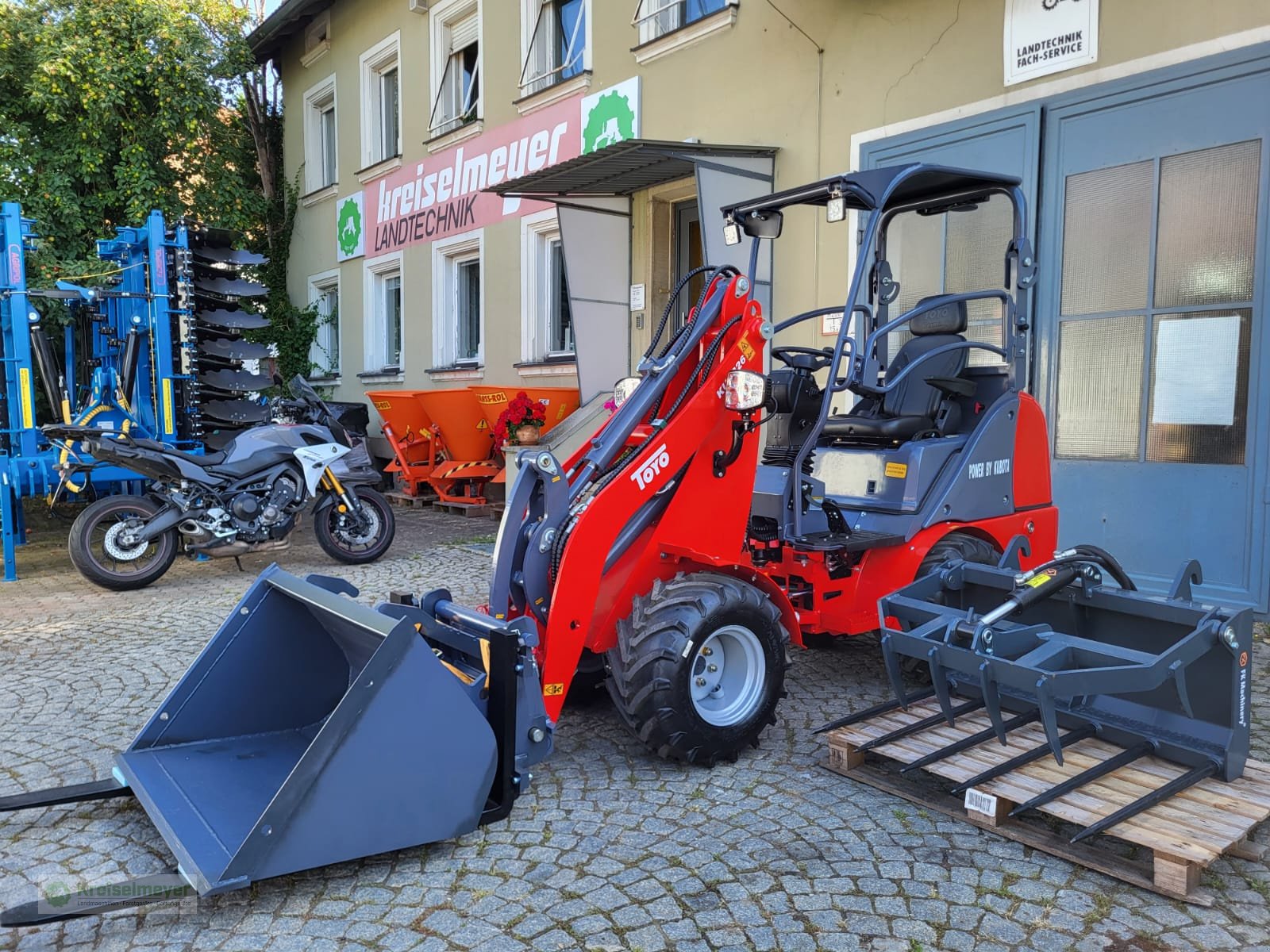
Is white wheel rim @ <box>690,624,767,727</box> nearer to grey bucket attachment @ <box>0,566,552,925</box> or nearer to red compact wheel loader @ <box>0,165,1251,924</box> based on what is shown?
red compact wheel loader @ <box>0,165,1251,924</box>

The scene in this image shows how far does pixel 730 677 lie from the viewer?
12.4 feet

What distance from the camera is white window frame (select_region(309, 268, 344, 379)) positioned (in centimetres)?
1581

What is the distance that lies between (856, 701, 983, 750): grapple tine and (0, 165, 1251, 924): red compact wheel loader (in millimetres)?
144

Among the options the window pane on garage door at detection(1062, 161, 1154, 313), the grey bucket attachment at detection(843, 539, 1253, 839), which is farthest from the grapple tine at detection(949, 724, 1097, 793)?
the window pane on garage door at detection(1062, 161, 1154, 313)

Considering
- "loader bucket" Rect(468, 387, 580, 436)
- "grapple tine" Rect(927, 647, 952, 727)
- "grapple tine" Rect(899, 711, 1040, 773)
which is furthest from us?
"loader bucket" Rect(468, 387, 580, 436)

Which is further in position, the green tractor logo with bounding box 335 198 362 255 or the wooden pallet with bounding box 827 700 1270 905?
the green tractor logo with bounding box 335 198 362 255

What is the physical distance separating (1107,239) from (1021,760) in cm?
419

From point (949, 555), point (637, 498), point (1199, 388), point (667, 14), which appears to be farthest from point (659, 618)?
point (667, 14)

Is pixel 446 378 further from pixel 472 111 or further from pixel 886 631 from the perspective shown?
pixel 886 631

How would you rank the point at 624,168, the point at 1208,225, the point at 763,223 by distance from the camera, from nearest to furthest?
the point at 763,223 < the point at 1208,225 < the point at 624,168

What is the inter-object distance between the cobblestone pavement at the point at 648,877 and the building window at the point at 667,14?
7.57m

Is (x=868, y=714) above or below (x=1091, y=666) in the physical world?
below

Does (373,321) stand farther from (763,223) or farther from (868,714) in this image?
(868,714)

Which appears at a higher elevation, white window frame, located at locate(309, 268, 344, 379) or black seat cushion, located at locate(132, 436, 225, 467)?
white window frame, located at locate(309, 268, 344, 379)
